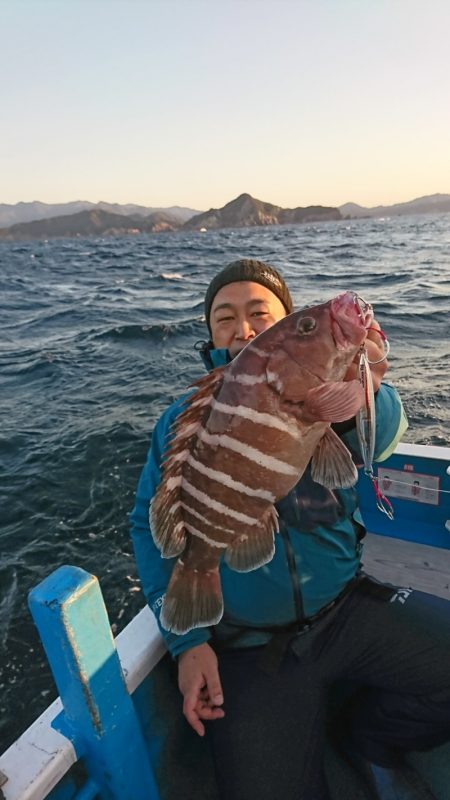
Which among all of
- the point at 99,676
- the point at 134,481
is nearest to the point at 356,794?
the point at 99,676

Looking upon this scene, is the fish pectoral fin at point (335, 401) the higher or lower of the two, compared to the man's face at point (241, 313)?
lower

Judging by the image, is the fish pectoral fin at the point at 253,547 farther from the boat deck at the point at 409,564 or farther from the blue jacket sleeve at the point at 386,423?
the boat deck at the point at 409,564

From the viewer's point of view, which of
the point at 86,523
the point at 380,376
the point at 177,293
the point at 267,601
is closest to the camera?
the point at 380,376

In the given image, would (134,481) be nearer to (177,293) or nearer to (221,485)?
(221,485)

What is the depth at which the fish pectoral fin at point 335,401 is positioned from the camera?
1.80m

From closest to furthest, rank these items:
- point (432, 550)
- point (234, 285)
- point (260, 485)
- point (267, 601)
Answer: point (260, 485)
point (267, 601)
point (234, 285)
point (432, 550)

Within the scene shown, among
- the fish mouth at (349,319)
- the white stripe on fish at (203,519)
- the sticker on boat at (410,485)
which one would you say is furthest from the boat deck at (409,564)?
the fish mouth at (349,319)

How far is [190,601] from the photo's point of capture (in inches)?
85.0

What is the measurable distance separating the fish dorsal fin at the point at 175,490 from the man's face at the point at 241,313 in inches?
37.1

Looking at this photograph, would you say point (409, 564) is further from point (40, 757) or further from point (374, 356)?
point (40, 757)

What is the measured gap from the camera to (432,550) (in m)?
4.41

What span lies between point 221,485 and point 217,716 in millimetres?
1142

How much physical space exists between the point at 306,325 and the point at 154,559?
1.53 meters

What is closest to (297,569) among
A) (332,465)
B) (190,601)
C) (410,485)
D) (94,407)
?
(190,601)
